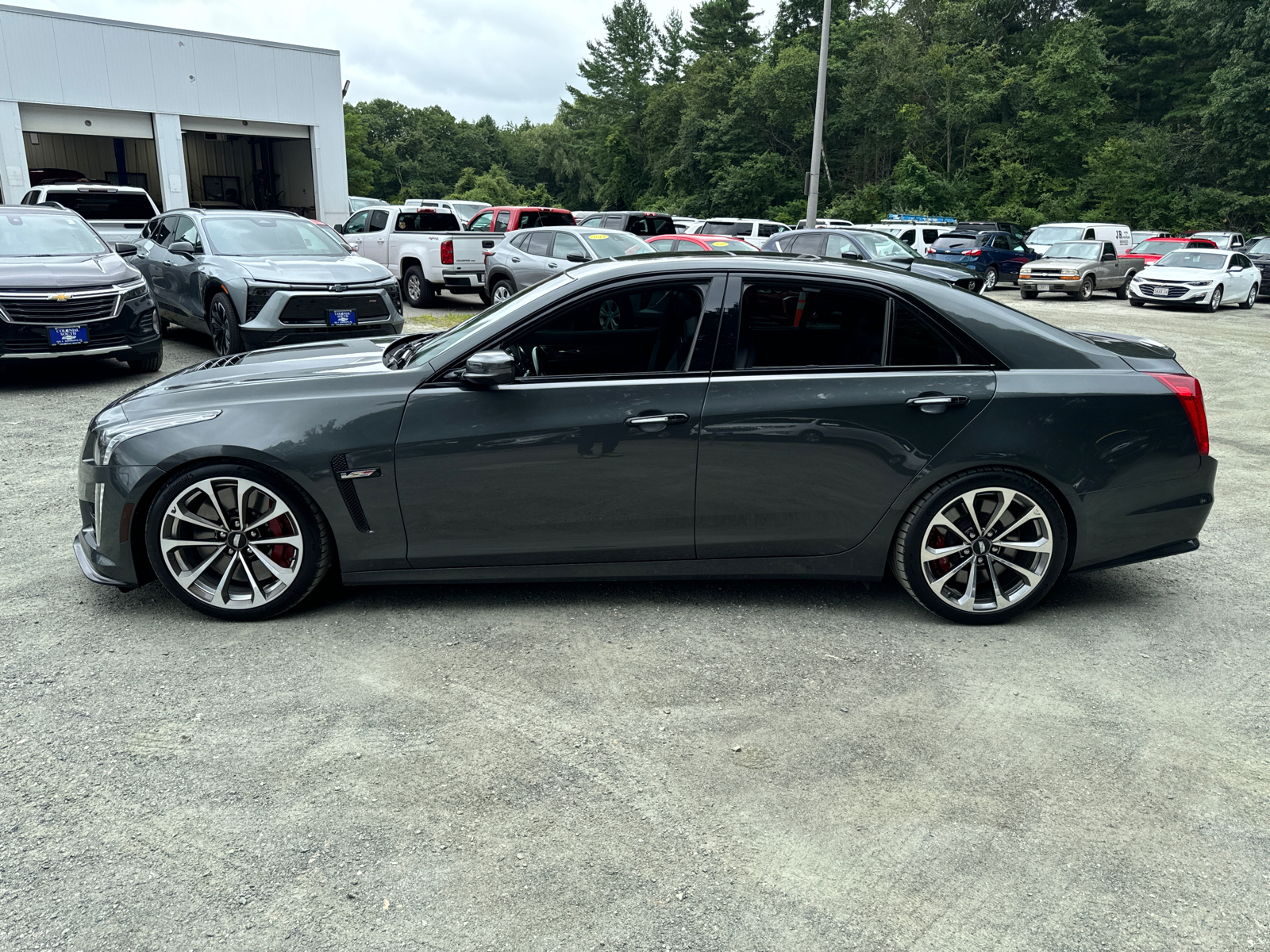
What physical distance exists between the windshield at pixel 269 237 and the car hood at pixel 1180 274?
727 inches

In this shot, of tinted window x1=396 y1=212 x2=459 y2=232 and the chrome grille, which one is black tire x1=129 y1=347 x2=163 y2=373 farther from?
tinted window x1=396 y1=212 x2=459 y2=232

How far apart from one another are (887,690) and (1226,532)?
129 inches

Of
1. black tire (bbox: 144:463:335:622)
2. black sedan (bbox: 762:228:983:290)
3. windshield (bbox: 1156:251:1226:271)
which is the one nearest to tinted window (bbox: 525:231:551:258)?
black sedan (bbox: 762:228:983:290)

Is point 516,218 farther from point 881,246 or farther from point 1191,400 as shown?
point 1191,400

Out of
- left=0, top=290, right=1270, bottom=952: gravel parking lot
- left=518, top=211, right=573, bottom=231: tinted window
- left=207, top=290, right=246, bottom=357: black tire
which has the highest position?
left=518, top=211, right=573, bottom=231: tinted window

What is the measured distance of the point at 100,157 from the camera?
34219 mm

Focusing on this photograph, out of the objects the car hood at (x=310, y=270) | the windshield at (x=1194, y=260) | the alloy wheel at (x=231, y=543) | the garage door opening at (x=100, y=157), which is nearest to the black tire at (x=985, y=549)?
the alloy wheel at (x=231, y=543)

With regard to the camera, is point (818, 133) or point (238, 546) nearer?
point (238, 546)

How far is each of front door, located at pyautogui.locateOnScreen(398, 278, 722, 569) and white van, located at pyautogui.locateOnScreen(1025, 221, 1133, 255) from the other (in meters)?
29.1

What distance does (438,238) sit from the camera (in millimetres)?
17219

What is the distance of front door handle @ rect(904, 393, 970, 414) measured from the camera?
4.11 meters

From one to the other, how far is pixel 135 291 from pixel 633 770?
8.69 meters

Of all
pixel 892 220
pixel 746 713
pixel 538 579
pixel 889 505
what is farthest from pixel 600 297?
pixel 892 220

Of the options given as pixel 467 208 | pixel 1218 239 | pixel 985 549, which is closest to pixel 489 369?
pixel 985 549
